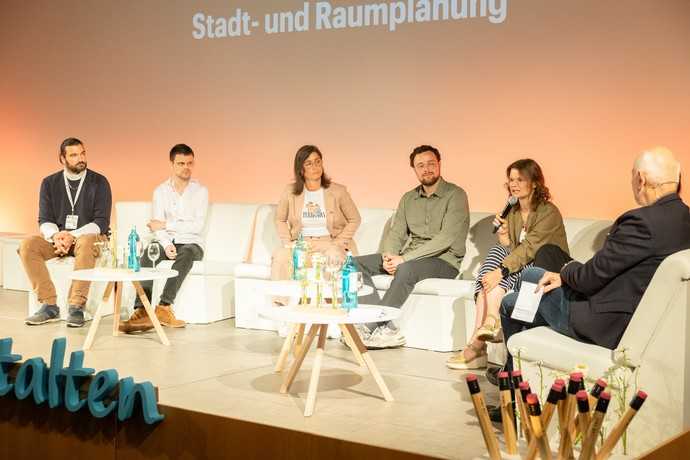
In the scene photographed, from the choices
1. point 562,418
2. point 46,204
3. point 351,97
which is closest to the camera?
point 562,418

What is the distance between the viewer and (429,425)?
3994 mm

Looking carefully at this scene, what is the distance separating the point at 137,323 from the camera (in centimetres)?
602

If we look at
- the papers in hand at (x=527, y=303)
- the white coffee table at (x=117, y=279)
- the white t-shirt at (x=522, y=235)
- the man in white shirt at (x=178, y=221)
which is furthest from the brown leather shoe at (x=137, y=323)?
the papers in hand at (x=527, y=303)

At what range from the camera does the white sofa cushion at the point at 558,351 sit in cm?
358

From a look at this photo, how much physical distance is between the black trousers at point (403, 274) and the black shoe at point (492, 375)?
91 centimetres

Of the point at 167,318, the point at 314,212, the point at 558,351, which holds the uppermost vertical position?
the point at 314,212

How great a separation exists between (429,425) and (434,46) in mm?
3419

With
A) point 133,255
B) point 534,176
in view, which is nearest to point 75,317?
point 133,255

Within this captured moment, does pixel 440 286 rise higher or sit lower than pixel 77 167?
lower

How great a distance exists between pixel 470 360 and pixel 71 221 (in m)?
3.08

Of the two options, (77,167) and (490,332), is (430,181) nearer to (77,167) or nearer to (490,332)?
(490,332)

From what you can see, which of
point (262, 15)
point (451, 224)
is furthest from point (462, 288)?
point (262, 15)

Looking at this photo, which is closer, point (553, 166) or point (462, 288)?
point (462, 288)

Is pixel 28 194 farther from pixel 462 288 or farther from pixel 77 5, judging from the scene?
pixel 462 288
